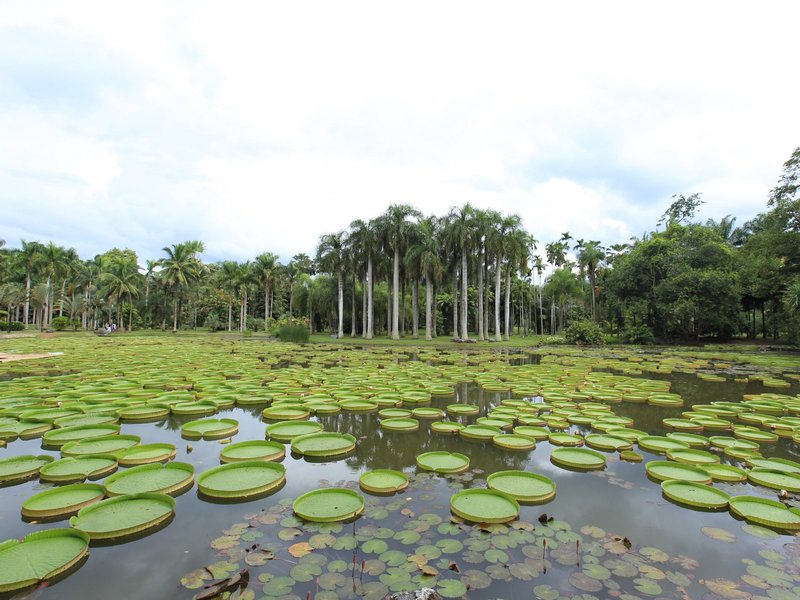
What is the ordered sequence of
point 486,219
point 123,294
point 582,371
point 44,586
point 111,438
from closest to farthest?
point 44,586
point 111,438
point 582,371
point 486,219
point 123,294

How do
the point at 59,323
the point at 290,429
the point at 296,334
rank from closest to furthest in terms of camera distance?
the point at 290,429 < the point at 296,334 < the point at 59,323

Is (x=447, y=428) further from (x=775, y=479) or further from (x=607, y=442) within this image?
(x=775, y=479)

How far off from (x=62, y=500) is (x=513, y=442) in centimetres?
590

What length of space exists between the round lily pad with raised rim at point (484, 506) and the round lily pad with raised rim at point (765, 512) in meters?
2.43

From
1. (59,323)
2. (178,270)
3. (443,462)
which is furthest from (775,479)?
(59,323)

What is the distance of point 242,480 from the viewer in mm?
4828

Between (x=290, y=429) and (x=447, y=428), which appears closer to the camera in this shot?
(x=290, y=429)

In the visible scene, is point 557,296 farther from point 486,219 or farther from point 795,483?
point 795,483

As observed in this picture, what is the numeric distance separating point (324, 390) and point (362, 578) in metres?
7.41

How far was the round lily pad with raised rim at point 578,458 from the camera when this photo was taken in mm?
5566

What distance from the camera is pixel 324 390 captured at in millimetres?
10234

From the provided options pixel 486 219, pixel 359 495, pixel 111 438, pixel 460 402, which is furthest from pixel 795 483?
pixel 486 219

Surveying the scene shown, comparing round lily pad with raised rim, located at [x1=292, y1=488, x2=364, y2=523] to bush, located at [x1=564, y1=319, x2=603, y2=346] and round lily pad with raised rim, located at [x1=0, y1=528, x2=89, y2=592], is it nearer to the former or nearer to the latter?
round lily pad with raised rim, located at [x1=0, y1=528, x2=89, y2=592]

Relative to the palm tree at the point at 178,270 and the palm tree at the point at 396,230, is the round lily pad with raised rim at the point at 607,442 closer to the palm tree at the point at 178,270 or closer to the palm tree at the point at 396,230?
the palm tree at the point at 396,230
